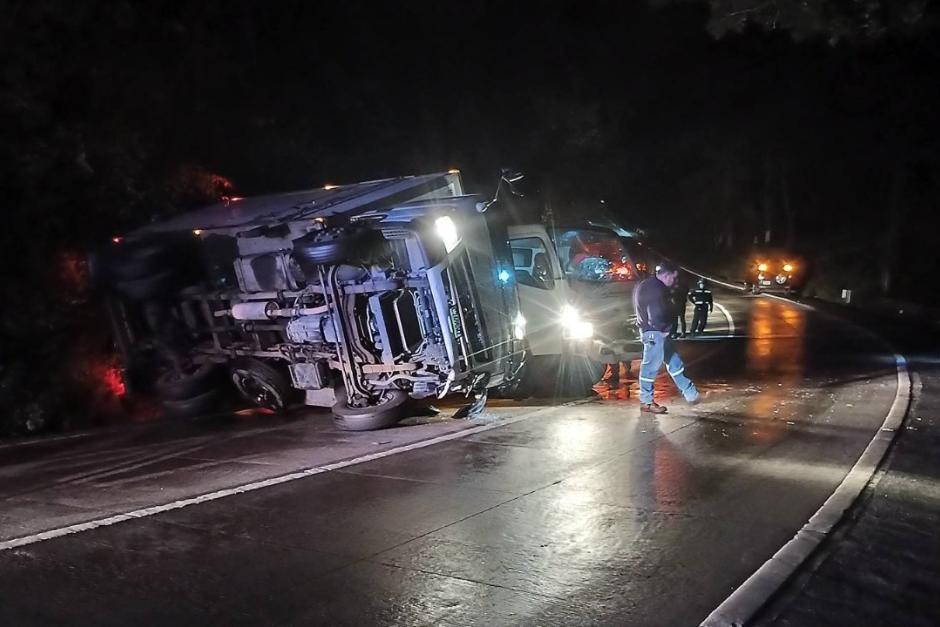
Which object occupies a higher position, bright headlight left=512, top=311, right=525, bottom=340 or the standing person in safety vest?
bright headlight left=512, top=311, right=525, bottom=340

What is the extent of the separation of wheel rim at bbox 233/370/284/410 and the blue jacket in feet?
15.7

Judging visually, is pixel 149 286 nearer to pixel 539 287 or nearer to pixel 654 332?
pixel 539 287

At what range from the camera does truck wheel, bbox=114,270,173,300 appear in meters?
11.8

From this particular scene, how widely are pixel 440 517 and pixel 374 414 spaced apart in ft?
11.9

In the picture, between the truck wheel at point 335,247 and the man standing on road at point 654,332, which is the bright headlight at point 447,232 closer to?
the truck wheel at point 335,247

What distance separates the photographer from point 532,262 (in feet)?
39.5

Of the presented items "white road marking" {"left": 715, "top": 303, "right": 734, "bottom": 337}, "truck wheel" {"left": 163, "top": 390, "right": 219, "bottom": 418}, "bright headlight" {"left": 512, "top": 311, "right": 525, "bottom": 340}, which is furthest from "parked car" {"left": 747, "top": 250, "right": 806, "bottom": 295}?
"truck wheel" {"left": 163, "top": 390, "right": 219, "bottom": 418}

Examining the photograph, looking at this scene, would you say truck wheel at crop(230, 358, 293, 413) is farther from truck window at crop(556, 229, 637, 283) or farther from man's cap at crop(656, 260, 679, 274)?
man's cap at crop(656, 260, 679, 274)

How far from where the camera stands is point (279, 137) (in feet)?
54.3

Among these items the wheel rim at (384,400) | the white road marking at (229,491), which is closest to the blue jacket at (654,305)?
the white road marking at (229,491)

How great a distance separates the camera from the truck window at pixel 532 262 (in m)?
11.8

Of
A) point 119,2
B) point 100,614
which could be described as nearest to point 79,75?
point 119,2

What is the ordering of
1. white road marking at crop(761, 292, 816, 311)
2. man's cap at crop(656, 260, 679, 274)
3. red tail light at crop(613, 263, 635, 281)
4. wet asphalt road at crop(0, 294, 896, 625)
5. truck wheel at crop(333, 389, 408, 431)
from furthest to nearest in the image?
white road marking at crop(761, 292, 816, 311) < red tail light at crop(613, 263, 635, 281) < man's cap at crop(656, 260, 679, 274) < truck wheel at crop(333, 389, 408, 431) < wet asphalt road at crop(0, 294, 896, 625)

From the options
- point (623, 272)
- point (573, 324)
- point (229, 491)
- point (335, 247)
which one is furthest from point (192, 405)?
point (623, 272)
